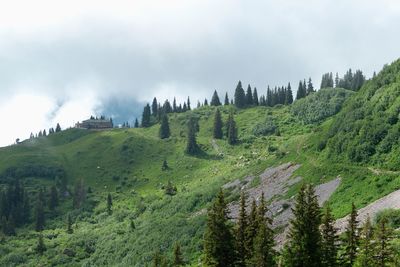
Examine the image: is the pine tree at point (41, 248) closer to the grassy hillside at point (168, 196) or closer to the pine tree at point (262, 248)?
the grassy hillside at point (168, 196)

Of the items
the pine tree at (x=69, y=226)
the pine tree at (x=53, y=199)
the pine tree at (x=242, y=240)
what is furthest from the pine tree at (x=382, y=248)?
the pine tree at (x=53, y=199)

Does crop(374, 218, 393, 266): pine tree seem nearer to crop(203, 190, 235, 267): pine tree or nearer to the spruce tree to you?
crop(203, 190, 235, 267): pine tree

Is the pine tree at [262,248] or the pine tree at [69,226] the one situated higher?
the pine tree at [262,248]

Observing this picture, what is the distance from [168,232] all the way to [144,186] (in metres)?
76.4

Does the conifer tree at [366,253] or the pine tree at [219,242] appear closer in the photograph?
the conifer tree at [366,253]

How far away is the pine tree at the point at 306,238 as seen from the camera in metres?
37.4

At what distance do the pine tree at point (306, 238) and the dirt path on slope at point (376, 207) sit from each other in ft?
89.0

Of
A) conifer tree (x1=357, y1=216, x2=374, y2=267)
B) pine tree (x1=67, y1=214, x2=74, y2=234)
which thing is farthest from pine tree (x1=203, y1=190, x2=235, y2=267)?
pine tree (x1=67, y1=214, x2=74, y2=234)

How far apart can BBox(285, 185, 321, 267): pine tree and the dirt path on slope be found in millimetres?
27113

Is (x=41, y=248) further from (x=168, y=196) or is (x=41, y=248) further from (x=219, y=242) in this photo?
(x=219, y=242)

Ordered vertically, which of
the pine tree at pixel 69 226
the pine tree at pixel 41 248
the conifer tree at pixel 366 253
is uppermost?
the conifer tree at pixel 366 253

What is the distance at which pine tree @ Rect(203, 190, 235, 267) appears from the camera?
40969mm

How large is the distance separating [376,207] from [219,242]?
33.4 metres

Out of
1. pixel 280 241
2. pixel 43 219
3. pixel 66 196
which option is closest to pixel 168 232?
pixel 280 241
